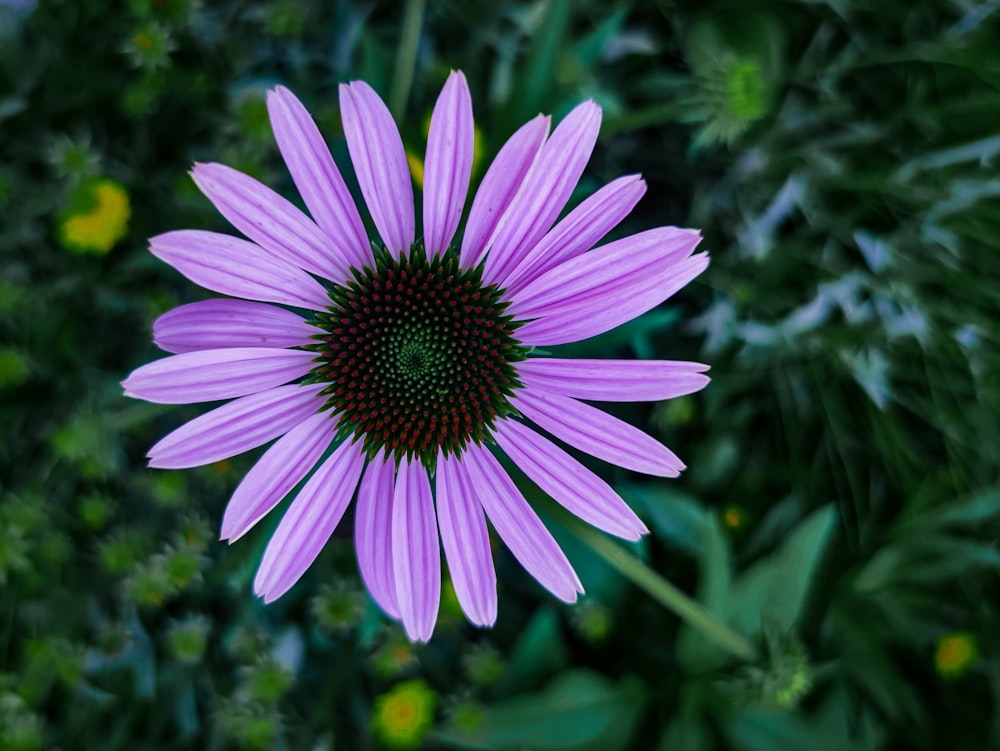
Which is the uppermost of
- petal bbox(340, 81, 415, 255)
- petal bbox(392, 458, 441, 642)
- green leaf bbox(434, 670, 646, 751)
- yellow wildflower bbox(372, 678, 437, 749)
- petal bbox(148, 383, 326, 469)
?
petal bbox(340, 81, 415, 255)

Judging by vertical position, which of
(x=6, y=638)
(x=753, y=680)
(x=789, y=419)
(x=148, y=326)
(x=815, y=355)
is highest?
(x=815, y=355)

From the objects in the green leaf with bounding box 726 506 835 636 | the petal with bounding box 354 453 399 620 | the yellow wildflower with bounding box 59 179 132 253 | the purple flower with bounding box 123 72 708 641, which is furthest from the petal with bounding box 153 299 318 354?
the green leaf with bounding box 726 506 835 636

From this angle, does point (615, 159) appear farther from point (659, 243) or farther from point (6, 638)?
point (6, 638)

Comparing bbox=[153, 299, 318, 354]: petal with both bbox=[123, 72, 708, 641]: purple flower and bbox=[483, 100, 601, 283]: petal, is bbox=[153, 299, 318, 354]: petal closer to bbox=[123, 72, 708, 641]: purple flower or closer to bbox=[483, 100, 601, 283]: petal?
bbox=[123, 72, 708, 641]: purple flower

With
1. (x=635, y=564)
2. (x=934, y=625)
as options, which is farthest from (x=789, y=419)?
(x=635, y=564)

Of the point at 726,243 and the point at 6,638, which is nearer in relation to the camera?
the point at 6,638

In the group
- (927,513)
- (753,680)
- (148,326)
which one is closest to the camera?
(753,680)
